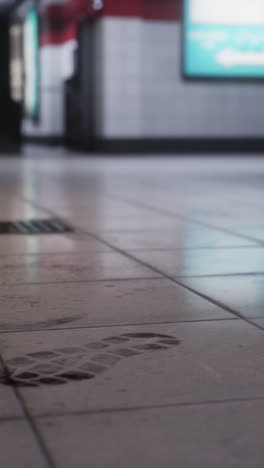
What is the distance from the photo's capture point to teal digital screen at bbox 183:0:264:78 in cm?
1445

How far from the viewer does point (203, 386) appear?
1.53m

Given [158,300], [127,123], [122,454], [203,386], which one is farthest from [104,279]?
[127,123]

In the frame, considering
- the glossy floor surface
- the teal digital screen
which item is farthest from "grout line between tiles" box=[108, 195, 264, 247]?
the teal digital screen

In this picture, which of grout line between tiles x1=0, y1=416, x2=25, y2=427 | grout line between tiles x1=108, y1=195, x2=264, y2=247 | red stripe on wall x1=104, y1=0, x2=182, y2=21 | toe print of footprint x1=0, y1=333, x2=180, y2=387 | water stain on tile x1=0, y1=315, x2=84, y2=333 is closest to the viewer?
grout line between tiles x1=0, y1=416, x2=25, y2=427

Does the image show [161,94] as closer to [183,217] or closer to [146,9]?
[146,9]

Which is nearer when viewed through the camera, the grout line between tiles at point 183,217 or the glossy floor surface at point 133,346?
the glossy floor surface at point 133,346

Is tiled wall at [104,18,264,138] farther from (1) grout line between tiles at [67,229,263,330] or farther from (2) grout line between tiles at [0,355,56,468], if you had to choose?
(2) grout line between tiles at [0,355,56,468]

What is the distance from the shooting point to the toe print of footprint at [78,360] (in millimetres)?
1584

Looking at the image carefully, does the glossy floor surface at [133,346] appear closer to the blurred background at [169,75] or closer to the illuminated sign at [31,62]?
the blurred background at [169,75]

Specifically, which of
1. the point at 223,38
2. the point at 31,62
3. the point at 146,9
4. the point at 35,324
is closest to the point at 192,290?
the point at 35,324

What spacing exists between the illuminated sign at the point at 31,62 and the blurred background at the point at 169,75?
4.35 meters

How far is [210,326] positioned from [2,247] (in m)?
1.61

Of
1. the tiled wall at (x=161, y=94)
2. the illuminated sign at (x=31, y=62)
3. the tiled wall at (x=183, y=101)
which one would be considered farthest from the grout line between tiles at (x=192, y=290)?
the illuminated sign at (x=31, y=62)

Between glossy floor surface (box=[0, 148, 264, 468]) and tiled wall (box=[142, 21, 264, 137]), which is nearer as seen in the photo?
glossy floor surface (box=[0, 148, 264, 468])
